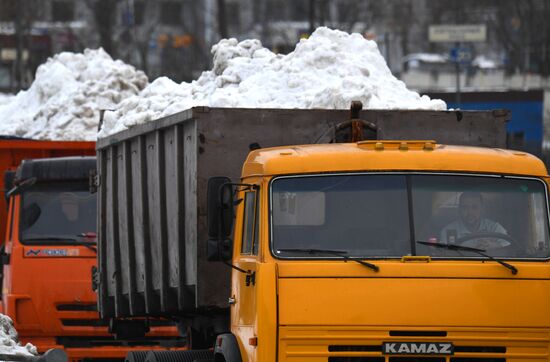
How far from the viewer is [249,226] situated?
9.38 metres

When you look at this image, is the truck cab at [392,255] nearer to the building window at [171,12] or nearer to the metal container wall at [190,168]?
the metal container wall at [190,168]

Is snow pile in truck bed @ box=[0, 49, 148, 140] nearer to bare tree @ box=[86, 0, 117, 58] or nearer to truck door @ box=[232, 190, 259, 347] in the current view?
truck door @ box=[232, 190, 259, 347]

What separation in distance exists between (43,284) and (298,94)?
3769 mm

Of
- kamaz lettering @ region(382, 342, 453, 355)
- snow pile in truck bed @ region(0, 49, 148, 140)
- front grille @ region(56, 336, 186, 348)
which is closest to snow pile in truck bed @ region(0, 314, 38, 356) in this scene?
front grille @ region(56, 336, 186, 348)

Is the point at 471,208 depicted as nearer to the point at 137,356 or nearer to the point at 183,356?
the point at 183,356

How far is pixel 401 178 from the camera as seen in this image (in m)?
9.06

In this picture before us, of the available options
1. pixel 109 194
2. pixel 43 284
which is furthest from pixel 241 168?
pixel 43 284

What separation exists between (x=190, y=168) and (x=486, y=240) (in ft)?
8.69

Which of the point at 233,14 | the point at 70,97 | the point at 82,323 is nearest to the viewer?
the point at 82,323

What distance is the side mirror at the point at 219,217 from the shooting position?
918cm

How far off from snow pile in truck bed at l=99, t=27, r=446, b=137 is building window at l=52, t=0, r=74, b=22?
69856 millimetres

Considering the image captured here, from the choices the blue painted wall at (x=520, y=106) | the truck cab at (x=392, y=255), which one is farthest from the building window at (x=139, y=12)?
the truck cab at (x=392, y=255)

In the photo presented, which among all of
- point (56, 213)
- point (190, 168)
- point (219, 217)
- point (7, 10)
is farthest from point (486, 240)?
point (7, 10)

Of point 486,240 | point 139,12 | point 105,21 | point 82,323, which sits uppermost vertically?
point 139,12
